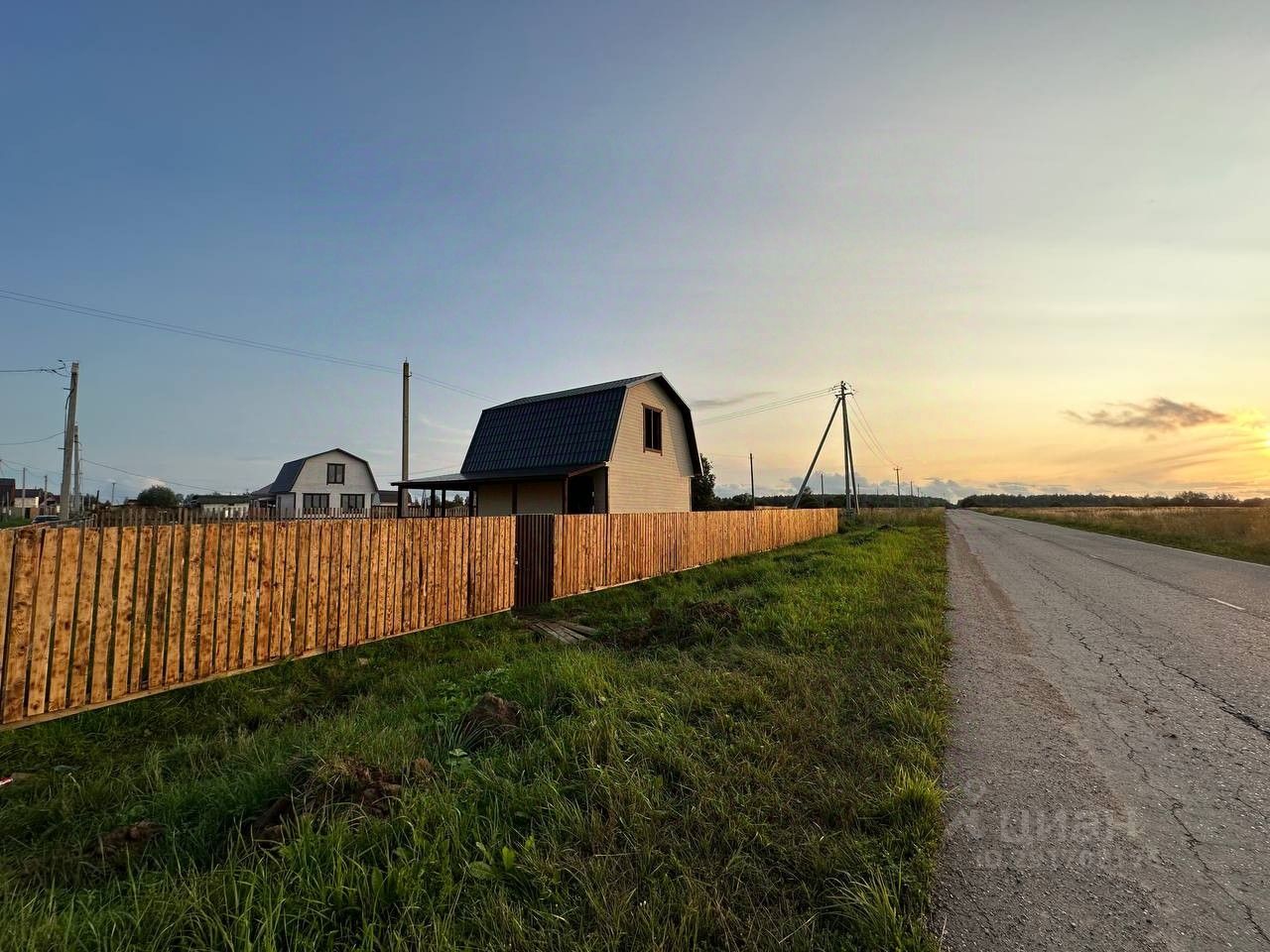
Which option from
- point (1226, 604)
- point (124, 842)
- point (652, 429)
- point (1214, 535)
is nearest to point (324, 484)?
point (652, 429)

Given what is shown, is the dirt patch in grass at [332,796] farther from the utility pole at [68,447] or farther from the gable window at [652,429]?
the utility pole at [68,447]

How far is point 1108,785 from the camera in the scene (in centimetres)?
334

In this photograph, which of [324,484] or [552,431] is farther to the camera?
[324,484]

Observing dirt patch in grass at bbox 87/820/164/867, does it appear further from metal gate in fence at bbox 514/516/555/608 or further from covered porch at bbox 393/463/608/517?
covered porch at bbox 393/463/608/517

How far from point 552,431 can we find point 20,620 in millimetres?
16545

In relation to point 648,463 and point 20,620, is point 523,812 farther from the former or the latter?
point 648,463

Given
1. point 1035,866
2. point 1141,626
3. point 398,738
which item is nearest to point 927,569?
point 1141,626

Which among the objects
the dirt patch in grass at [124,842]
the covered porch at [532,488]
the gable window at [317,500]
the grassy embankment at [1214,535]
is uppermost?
the gable window at [317,500]

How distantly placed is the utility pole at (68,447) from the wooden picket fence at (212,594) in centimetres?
2263

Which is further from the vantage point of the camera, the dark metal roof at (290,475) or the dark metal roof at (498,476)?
the dark metal roof at (290,475)

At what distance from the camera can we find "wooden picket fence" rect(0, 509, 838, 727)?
14.9 ft

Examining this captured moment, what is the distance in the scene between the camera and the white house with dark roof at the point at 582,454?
1883 cm

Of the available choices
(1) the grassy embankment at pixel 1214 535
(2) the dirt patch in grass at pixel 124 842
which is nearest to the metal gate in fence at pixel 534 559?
(2) the dirt patch in grass at pixel 124 842

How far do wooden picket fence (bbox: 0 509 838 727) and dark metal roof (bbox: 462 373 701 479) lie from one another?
29.4 feet
